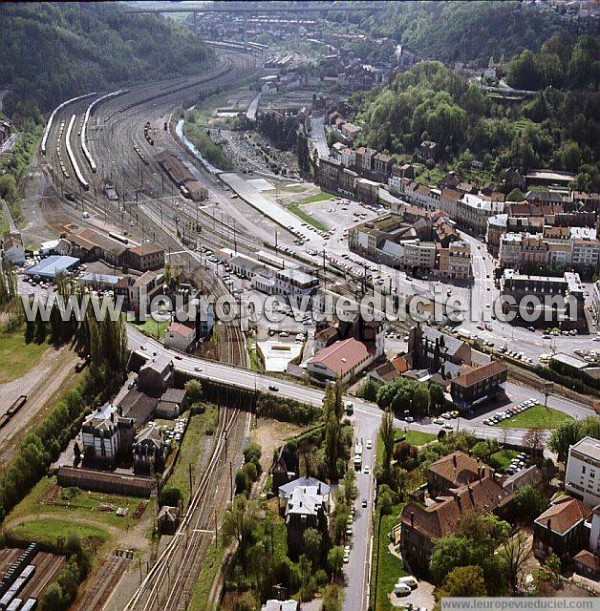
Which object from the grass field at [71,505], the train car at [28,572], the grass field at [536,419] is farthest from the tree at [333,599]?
the grass field at [536,419]

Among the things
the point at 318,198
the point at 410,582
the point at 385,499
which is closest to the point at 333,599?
the point at 410,582

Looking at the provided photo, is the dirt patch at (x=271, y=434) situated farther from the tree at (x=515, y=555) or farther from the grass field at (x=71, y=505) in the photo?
the tree at (x=515, y=555)

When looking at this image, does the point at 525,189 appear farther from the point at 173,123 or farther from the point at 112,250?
the point at 173,123

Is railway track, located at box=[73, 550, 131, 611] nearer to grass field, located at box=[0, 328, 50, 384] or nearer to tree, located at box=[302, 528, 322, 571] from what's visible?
tree, located at box=[302, 528, 322, 571]

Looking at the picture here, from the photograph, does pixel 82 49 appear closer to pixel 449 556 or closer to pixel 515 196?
pixel 515 196

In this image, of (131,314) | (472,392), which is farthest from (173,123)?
(472,392)

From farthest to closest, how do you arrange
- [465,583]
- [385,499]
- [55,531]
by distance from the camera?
1. [385,499]
2. [55,531]
3. [465,583]

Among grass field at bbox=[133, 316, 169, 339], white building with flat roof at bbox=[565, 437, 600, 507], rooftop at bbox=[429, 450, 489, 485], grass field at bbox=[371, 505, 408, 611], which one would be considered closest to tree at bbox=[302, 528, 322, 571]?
grass field at bbox=[371, 505, 408, 611]
